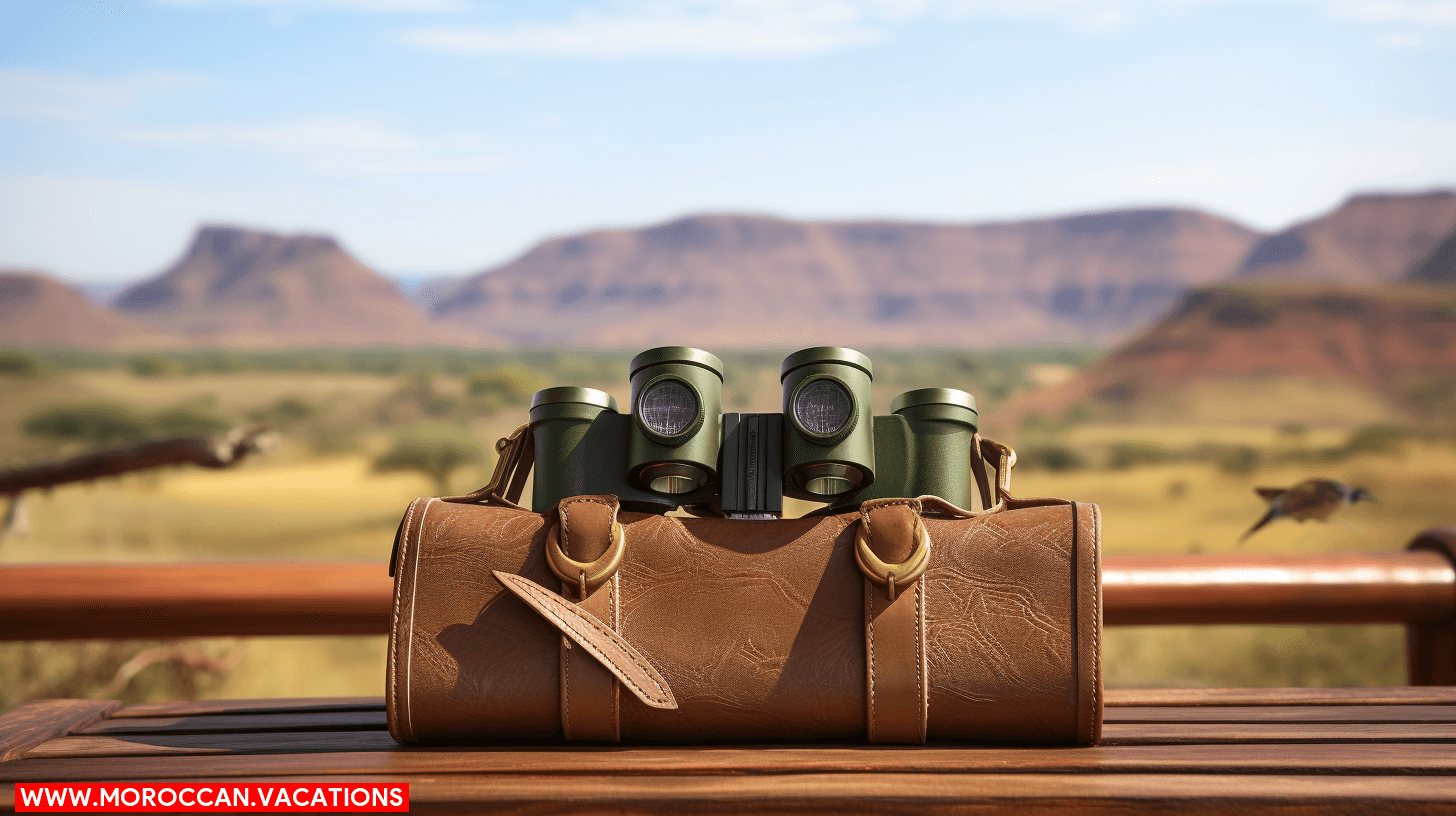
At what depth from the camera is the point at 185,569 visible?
1.66 m

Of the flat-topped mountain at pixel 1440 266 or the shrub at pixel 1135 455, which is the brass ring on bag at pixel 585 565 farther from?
the flat-topped mountain at pixel 1440 266

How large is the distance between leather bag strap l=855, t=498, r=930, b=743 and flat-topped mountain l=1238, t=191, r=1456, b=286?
25568 mm

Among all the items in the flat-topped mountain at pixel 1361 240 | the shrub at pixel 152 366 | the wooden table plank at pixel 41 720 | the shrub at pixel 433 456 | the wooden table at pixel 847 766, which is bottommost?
the wooden table plank at pixel 41 720

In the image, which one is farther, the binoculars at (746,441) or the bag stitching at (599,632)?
the binoculars at (746,441)

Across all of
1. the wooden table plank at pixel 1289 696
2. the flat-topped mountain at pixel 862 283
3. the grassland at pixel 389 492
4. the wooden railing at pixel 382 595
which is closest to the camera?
the wooden table plank at pixel 1289 696

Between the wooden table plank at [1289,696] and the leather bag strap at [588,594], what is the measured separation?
771mm

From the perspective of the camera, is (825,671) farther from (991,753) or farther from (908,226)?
(908,226)

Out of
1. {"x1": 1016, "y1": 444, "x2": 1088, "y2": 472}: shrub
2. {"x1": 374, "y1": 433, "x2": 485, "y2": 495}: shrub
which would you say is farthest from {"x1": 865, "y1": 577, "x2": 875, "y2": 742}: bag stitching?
{"x1": 1016, "y1": 444, "x2": 1088, "y2": 472}: shrub

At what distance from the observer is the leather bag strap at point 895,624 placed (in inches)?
41.1

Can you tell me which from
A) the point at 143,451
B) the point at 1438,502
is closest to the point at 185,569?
the point at 143,451

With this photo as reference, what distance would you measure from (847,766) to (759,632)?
0.63 ft

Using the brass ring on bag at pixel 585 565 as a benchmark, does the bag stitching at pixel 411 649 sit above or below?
below

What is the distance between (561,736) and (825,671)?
337 mm

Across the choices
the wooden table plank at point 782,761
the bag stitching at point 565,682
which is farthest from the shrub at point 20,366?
the bag stitching at point 565,682
